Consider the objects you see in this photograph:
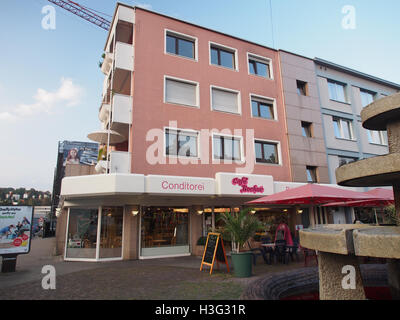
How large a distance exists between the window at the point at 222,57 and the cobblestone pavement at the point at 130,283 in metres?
11.9

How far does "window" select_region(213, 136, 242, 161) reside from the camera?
15.0 metres

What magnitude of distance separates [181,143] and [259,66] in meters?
8.55

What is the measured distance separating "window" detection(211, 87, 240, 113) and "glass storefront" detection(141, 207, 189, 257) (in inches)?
247

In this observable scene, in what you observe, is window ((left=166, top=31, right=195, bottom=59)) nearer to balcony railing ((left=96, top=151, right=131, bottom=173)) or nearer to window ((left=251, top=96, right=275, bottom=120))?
window ((left=251, top=96, right=275, bottom=120))

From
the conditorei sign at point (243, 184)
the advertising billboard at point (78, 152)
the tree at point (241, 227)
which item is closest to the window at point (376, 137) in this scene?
the conditorei sign at point (243, 184)

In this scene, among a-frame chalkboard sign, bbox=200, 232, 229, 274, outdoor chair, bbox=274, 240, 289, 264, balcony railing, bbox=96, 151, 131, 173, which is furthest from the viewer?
balcony railing, bbox=96, 151, 131, 173

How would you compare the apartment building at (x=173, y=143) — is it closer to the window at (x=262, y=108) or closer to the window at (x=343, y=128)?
the window at (x=262, y=108)

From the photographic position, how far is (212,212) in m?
15.1

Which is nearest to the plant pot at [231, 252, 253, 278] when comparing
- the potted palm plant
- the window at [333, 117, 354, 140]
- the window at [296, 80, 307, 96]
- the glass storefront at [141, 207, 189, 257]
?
the potted palm plant

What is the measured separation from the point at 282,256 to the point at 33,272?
31.0 feet

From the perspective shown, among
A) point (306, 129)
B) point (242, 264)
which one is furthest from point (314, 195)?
point (306, 129)

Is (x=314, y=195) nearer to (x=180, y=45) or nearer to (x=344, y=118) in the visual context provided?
(x=180, y=45)
